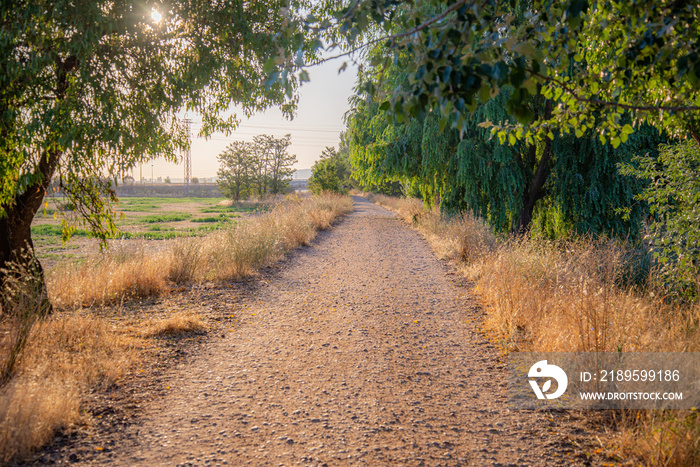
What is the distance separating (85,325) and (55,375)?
1.43 metres

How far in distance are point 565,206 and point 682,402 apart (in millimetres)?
9014

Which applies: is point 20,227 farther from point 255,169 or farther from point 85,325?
point 255,169

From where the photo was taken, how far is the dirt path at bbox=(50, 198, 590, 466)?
10.2ft

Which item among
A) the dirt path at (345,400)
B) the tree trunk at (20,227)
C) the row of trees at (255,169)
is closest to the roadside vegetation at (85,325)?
the tree trunk at (20,227)

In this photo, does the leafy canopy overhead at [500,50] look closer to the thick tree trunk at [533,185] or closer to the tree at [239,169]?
the thick tree trunk at [533,185]

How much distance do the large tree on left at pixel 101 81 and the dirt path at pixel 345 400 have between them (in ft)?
9.05

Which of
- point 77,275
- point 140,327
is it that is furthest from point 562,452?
point 77,275

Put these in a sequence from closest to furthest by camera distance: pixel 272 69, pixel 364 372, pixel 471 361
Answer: pixel 272 69 < pixel 364 372 < pixel 471 361

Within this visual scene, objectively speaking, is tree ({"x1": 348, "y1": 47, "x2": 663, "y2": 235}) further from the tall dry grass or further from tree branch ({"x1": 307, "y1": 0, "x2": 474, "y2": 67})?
tree branch ({"x1": 307, "y1": 0, "x2": 474, "y2": 67})

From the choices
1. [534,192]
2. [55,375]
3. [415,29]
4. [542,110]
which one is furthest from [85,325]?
[542,110]

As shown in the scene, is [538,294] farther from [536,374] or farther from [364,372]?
[364,372]

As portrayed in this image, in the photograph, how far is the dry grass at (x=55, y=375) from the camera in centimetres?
301

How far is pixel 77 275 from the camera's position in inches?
287

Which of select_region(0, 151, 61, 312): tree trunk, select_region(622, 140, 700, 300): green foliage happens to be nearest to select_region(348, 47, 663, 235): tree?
select_region(622, 140, 700, 300): green foliage
